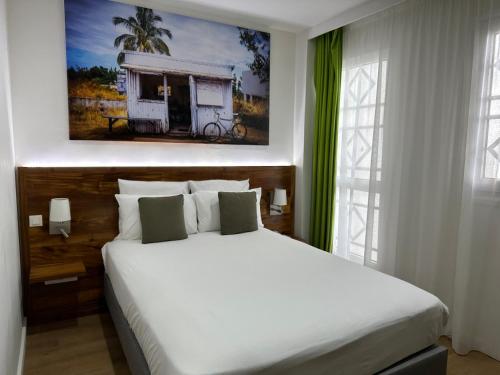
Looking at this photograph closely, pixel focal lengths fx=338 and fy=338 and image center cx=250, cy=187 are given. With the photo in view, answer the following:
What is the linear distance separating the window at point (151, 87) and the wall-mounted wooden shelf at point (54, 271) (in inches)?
60.2

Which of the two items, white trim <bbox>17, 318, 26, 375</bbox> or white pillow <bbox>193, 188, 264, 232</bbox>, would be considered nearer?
white trim <bbox>17, 318, 26, 375</bbox>

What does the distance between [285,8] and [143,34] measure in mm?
1312

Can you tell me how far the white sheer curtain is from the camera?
91.2 inches

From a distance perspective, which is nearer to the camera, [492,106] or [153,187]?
[492,106]

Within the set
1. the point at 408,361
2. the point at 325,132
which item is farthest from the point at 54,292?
the point at 325,132

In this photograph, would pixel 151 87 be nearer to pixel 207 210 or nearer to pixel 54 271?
pixel 207 210

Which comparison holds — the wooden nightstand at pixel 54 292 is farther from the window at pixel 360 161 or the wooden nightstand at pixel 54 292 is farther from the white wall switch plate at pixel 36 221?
the window at pixel 360 161

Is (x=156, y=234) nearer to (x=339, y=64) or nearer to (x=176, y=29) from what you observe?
(x=176, y=29)

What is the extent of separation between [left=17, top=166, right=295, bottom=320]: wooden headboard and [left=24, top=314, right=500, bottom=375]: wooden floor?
0.24 m

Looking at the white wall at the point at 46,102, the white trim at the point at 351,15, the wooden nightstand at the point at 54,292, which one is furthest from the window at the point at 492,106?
the wooden nightstand at the point at 54,292

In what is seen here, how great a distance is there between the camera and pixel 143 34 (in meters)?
2.99

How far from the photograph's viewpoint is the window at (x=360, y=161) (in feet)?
10.1

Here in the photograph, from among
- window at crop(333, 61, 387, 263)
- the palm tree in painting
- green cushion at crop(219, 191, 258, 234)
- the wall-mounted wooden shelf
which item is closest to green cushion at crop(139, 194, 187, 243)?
green cushion at crop(219, 191, 258, 234)

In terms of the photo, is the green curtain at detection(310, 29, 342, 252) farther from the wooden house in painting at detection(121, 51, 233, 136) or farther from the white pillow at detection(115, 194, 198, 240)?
the white pillow at detection(115, 194, 198, 240)
